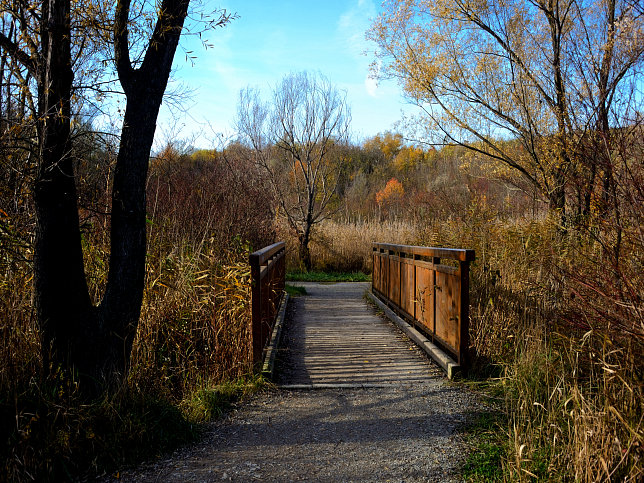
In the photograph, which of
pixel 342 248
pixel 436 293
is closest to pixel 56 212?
pixel 436 293

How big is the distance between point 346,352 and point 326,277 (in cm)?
1016

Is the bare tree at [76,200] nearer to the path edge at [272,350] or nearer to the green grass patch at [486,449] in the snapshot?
the path edge at [272,350]

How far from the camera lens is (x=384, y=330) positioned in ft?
25.6

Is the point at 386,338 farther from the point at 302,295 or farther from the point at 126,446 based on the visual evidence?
the point at 302,295

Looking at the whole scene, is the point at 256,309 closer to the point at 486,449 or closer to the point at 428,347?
the point at 428,347

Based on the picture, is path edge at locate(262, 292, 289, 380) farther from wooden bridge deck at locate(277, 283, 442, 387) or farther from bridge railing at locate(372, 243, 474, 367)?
bridge railing at locate(372, 243, 474, 367)

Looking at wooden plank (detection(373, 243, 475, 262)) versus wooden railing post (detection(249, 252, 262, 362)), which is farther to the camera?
wooden railing post (detection(249, 252, 262, 362))

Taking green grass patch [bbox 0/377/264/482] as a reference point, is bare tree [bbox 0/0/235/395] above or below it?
above

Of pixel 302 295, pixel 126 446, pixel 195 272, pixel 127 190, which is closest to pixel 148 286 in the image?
pixel 195 272

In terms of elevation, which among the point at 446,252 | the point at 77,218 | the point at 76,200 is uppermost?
the point at 76,200

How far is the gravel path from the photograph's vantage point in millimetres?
3137

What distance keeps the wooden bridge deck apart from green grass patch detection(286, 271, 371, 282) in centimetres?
615

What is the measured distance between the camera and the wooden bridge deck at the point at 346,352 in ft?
17.4

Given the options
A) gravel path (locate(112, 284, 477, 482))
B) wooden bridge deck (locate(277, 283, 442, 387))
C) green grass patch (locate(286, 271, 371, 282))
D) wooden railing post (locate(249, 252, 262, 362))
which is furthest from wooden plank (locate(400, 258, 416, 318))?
green grass patch (locate(286, 271, 371, 282))
